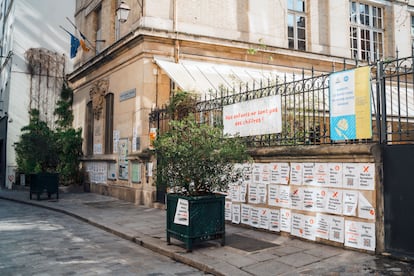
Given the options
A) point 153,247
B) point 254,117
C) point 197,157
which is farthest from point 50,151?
point 197,157

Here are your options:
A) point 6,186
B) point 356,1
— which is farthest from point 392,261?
point 6,186

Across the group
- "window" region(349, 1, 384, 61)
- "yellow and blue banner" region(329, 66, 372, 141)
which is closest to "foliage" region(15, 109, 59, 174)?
"yellow and blue banner" region(329, 66, 372, 141)

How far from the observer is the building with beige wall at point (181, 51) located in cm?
1312

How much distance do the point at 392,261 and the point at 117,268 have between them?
407 cm

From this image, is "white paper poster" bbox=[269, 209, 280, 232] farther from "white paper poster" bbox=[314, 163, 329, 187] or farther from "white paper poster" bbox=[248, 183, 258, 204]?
"white paper poster" bbox=[314, 163, 329, 187]

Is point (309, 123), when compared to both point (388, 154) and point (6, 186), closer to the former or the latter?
point (388, 154)

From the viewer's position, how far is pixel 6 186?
2202 centimetres

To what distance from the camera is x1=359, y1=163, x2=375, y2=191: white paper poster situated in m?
5.90

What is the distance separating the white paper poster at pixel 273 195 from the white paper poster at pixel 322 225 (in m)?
1.04

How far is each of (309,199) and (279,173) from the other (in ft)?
2.86

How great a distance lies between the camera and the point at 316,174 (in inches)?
267

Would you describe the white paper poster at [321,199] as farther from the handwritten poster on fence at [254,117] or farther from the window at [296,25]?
the window at [296,25]

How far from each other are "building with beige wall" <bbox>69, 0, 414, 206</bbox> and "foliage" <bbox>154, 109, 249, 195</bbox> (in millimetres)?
4961

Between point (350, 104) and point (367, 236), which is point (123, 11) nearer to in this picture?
point (350, 104)
